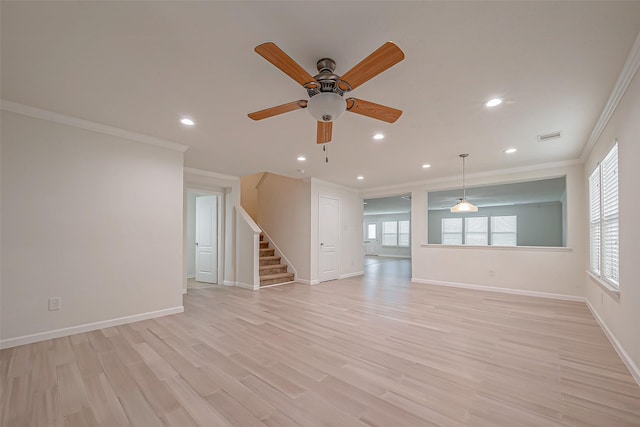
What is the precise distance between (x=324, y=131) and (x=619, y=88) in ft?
8.84

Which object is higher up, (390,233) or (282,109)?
(282,109)

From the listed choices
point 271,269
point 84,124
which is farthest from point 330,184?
point 84,124

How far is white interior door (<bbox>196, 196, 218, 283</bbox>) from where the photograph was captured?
6.55m

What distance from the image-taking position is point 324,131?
2.64m

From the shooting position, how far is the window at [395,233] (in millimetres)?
14539

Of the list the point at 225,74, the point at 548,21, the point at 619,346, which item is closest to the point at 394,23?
the point at 548,21

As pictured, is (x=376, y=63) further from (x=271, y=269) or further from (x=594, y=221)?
(x=271, y=269)

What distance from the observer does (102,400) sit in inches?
78.7

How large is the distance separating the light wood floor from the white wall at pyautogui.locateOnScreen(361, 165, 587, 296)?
125cm

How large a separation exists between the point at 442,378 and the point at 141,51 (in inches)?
139

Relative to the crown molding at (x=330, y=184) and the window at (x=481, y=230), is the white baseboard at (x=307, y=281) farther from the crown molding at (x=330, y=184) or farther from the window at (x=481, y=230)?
the window at (x=481, y=230)

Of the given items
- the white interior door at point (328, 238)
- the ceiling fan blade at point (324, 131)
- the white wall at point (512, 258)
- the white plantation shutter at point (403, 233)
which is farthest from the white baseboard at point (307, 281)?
the white plantation shutter at point (403, 233)

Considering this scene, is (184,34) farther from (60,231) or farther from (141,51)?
(60,231)

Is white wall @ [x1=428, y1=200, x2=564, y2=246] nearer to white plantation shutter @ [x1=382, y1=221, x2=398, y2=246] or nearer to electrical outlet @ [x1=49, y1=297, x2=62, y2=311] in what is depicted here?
white plantation shutter @ [x1=382, y1=221, x2=398, y2=246]
